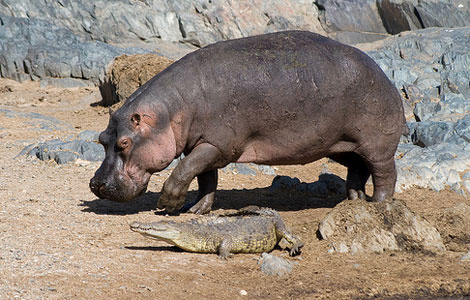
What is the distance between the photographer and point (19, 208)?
7273 millimetres

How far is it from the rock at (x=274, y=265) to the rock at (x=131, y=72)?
31.1 ft

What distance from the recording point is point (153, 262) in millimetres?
5645

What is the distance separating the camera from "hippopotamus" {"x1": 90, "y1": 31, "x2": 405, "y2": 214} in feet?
23.3

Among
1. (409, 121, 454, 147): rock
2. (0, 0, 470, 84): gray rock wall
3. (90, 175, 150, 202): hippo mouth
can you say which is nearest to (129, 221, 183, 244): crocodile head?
(90, 175, 150, 202): hippo mouth

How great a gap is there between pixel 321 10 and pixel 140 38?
808cm

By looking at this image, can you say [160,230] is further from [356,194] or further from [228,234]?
[356,194]

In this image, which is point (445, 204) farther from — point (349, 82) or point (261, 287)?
point (261, 287)

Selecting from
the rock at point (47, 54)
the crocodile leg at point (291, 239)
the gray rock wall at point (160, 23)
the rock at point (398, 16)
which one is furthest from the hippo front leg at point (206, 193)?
the rock at point (398, 16)

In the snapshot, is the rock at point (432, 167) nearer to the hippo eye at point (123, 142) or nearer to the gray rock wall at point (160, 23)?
the hippo eye at point (123, 142)

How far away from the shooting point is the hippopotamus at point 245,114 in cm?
709

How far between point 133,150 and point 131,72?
8515 millimetres

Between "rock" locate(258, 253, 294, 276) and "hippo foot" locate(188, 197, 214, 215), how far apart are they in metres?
1.91

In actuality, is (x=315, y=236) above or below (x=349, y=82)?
below

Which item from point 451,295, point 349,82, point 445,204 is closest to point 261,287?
point 451,295
